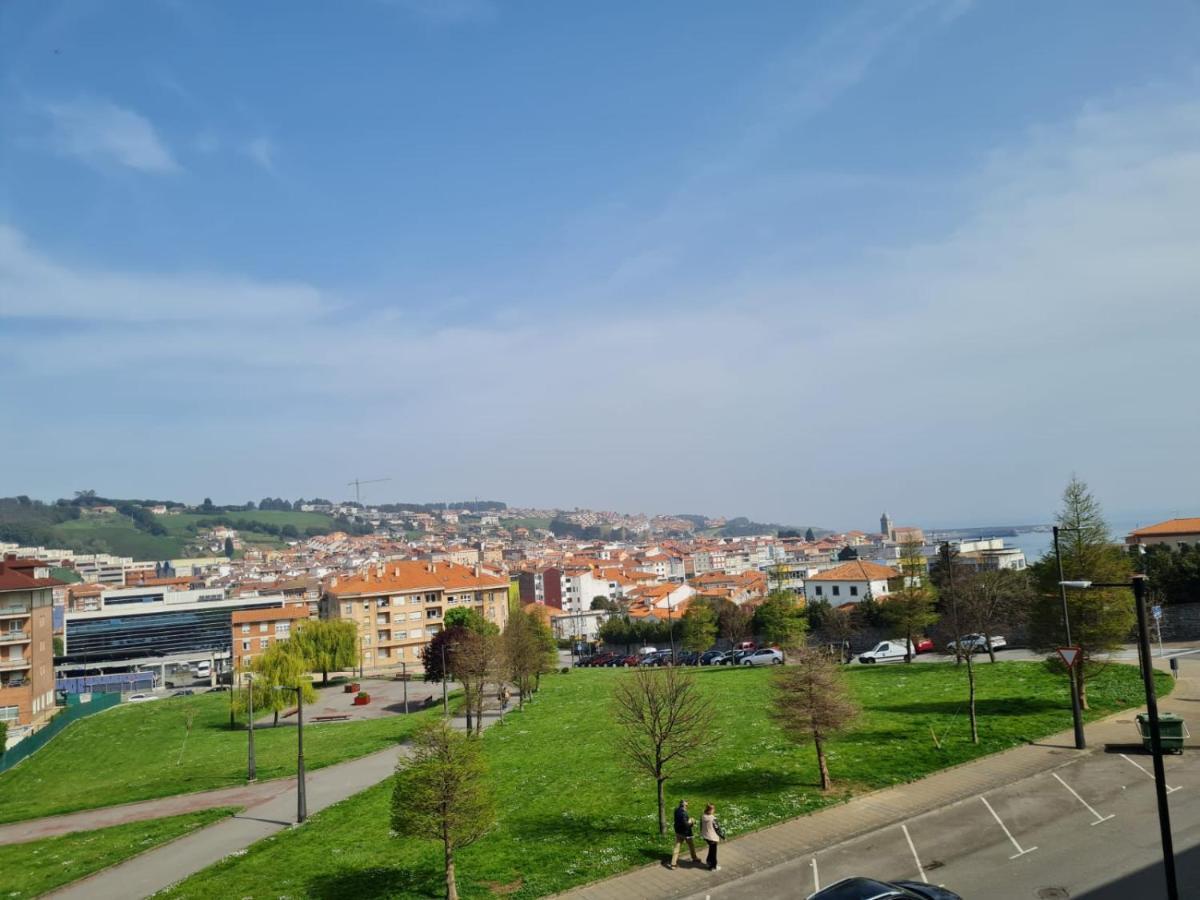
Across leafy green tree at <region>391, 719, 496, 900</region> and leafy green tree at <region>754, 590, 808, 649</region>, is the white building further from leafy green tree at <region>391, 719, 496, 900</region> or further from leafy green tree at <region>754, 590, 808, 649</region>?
leafy green tree at <region>391, 719, 496, 900</region>

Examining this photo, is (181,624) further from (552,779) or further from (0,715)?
(552,779)

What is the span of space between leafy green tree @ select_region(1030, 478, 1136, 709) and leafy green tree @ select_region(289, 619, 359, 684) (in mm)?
58632

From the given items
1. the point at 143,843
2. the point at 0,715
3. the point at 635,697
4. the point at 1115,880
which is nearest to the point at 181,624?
the point at 0,715

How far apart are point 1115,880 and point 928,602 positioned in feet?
117

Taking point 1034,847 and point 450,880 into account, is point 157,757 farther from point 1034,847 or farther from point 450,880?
point 1034,847

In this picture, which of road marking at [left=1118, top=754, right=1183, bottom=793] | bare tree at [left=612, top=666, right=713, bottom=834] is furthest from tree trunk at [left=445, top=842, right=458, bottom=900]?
road marking at [left=1118, top=754, right=1183, bottom=793]

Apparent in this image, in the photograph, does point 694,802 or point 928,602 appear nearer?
point 694,802

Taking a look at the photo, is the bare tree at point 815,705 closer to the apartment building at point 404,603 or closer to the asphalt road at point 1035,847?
the asphalt road at point 1035,847

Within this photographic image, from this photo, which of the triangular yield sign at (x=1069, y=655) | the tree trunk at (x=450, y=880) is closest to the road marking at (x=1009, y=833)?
the triangular yield sign at (x=1069, y=655)

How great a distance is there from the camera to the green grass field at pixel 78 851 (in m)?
23.4

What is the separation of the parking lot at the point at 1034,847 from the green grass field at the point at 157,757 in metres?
25.5

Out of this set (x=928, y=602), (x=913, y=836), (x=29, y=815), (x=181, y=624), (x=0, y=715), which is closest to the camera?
(x=913, y=836)

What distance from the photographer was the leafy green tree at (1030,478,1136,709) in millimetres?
28141

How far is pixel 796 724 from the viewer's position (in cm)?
2330
